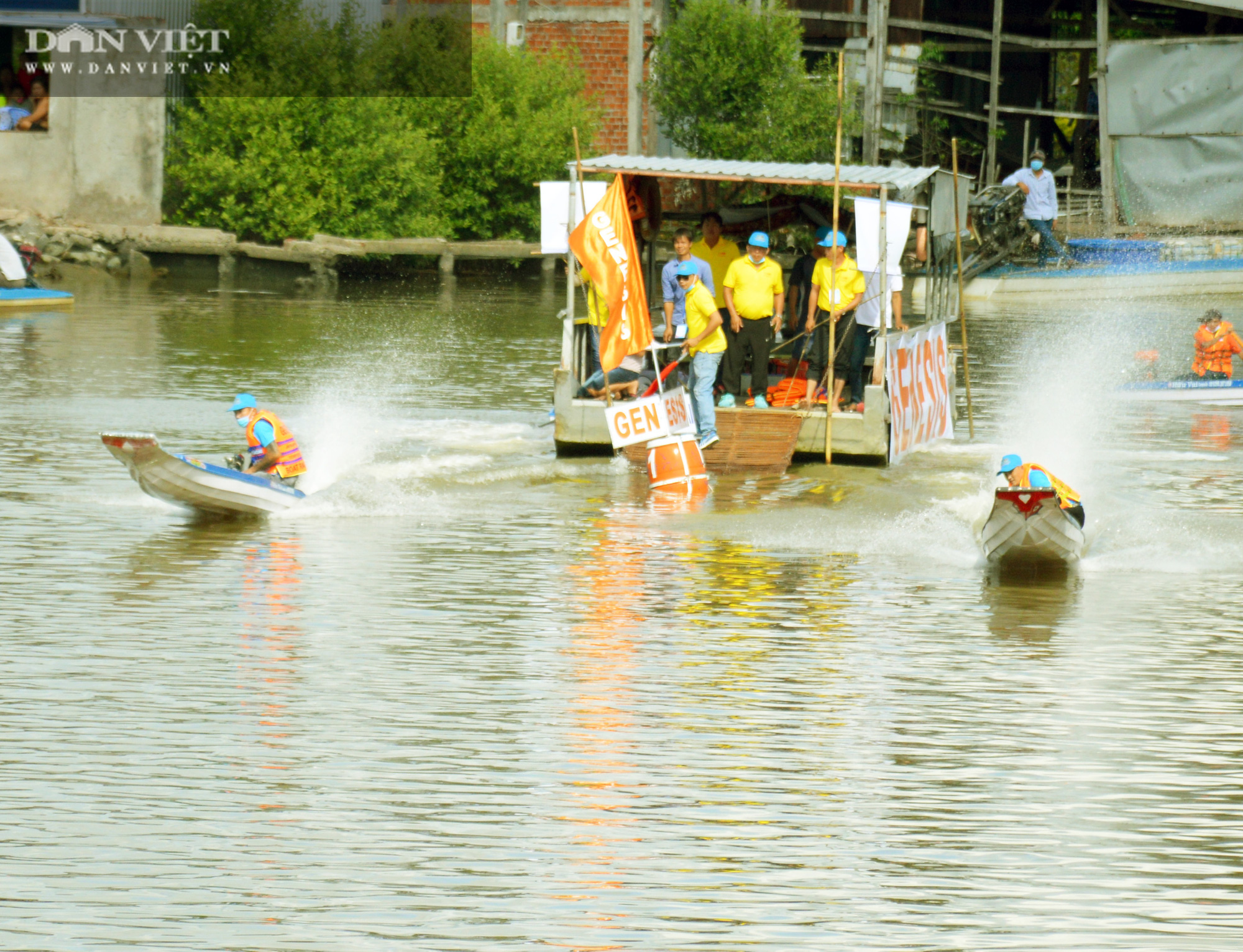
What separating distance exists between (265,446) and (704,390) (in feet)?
14.3

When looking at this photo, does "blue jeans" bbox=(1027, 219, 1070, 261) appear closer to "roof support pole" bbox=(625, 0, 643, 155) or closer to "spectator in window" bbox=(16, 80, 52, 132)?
"roof support pole" bbox=(625, 0, 643, 155)

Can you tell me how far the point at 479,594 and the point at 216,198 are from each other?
26.7m

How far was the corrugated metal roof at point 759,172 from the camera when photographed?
52.4 ft

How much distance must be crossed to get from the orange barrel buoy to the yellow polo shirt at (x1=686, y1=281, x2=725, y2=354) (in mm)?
1225

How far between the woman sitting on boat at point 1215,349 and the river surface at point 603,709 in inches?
165

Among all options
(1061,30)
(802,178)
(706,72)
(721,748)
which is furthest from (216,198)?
(721,748)

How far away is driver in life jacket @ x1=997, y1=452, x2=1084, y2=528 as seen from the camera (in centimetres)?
1185

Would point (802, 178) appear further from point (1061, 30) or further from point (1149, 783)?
point (1061, 30)

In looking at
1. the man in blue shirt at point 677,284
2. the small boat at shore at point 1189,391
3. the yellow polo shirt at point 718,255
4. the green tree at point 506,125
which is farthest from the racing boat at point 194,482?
the green tree at point 506,125

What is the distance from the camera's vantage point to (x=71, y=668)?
9.28m

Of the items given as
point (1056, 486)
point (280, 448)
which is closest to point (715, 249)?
point (280, 448)

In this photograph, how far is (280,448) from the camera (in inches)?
542

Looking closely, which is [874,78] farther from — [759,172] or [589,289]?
[759,172]

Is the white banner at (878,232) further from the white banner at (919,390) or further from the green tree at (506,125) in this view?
the green tree at (506,125)
